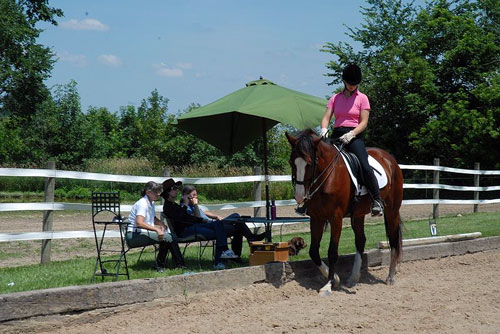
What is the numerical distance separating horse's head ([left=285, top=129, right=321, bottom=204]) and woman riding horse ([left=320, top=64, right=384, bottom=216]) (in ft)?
1.77

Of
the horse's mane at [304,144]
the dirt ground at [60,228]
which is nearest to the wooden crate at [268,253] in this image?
the horse's mane at [304,144]

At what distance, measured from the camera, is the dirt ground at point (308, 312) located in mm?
6125

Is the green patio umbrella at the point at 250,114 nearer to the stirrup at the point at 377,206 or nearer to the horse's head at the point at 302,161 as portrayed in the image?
the horse's head at the point at 302,161

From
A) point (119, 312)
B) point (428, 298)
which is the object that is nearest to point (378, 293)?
point (428, 298)

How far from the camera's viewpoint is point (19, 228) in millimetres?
15922

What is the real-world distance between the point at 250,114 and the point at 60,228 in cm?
823

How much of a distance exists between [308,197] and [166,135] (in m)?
29.4

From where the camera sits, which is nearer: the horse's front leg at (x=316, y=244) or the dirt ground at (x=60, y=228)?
the horse's front leg at (x=316, y=244)

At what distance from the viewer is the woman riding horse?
8.35m

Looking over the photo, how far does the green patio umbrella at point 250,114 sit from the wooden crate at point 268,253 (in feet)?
3.63

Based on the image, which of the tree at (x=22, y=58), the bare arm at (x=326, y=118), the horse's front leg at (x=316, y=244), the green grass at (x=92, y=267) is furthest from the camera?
the tree at (x=22, y=58)

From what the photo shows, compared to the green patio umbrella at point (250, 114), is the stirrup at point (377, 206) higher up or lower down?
lower down

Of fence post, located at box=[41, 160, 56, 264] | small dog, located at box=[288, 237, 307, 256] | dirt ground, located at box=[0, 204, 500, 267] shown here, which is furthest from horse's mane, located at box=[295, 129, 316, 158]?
dirt ground, located at box=[0, 204, 500, 267]

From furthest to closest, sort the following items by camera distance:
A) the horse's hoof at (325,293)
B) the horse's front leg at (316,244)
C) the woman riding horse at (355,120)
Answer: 1. the woman riding horse at (355,120)
2. the horse's front leg at (316,244)
3. the horse's hoof at (325,293)
